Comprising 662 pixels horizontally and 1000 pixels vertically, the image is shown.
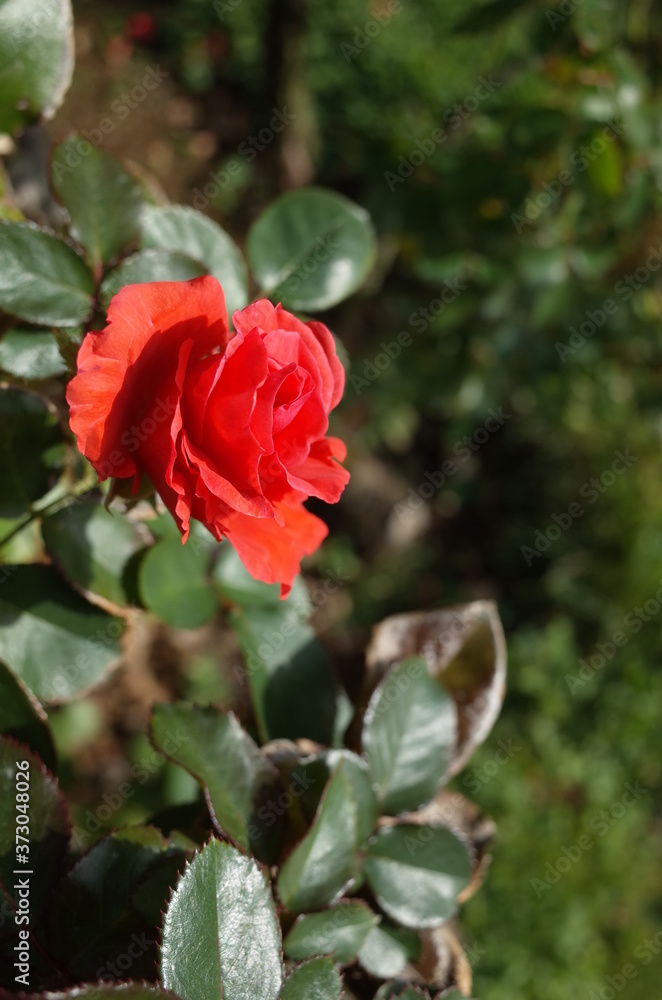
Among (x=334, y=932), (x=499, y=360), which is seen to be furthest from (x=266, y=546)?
(x=499, y=360)

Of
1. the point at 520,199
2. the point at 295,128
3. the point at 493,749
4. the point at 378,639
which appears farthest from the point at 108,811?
the point at 295,128

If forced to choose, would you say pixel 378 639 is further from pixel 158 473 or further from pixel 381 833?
pixel 158 473

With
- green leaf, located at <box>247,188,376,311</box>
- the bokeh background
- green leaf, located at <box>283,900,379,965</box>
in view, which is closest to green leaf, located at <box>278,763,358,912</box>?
green leaf, located at <box>283,900,379,965</box>

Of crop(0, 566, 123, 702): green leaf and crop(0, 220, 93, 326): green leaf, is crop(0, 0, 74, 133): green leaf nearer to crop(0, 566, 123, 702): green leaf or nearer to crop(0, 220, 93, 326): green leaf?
crop(0, 220, 93, 326): green leaf

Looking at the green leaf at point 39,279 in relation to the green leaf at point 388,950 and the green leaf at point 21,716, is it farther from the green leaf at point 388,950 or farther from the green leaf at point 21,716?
the green leaf at point 388,950

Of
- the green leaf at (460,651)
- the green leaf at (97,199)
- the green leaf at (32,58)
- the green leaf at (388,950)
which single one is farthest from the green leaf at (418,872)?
the green leaf at (32,58)
